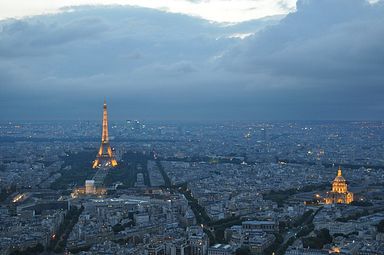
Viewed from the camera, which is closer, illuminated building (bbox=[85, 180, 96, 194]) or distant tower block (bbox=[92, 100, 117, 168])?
illuminated building (bbox=[85, 180, 96, 194])

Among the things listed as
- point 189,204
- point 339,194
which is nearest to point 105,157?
point 189,204

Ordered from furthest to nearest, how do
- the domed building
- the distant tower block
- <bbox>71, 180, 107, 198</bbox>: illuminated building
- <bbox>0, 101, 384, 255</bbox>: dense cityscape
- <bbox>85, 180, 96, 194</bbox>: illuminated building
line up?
the distant tower block
<bbox>85, 180, 96, 194</bbox>: illuminated building
<bbox>71, 180, 107, 198</bbox>: illuminated building
the domed building
<bbox>0, 101, 384, 255</bbox>: dense cityscape

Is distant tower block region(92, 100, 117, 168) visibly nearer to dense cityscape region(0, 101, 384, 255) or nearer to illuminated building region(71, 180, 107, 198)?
dense cityscape region(0, 101, 384, 255)

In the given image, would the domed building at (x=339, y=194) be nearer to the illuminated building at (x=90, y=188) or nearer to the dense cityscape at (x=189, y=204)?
the dense cityscape at (x=189, y=204)

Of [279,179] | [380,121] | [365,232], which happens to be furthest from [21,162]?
[380,121]

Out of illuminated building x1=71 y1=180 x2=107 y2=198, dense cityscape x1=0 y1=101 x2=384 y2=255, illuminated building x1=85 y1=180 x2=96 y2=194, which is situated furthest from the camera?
illuminated building x1=85 y1=180 x2=96 y2=194

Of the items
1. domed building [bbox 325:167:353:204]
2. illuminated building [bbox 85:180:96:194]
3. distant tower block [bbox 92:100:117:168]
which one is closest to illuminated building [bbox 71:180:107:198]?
illuminated building [bbox 85:180:96:194]

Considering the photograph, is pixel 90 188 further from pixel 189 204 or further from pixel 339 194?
pixel 339 194
